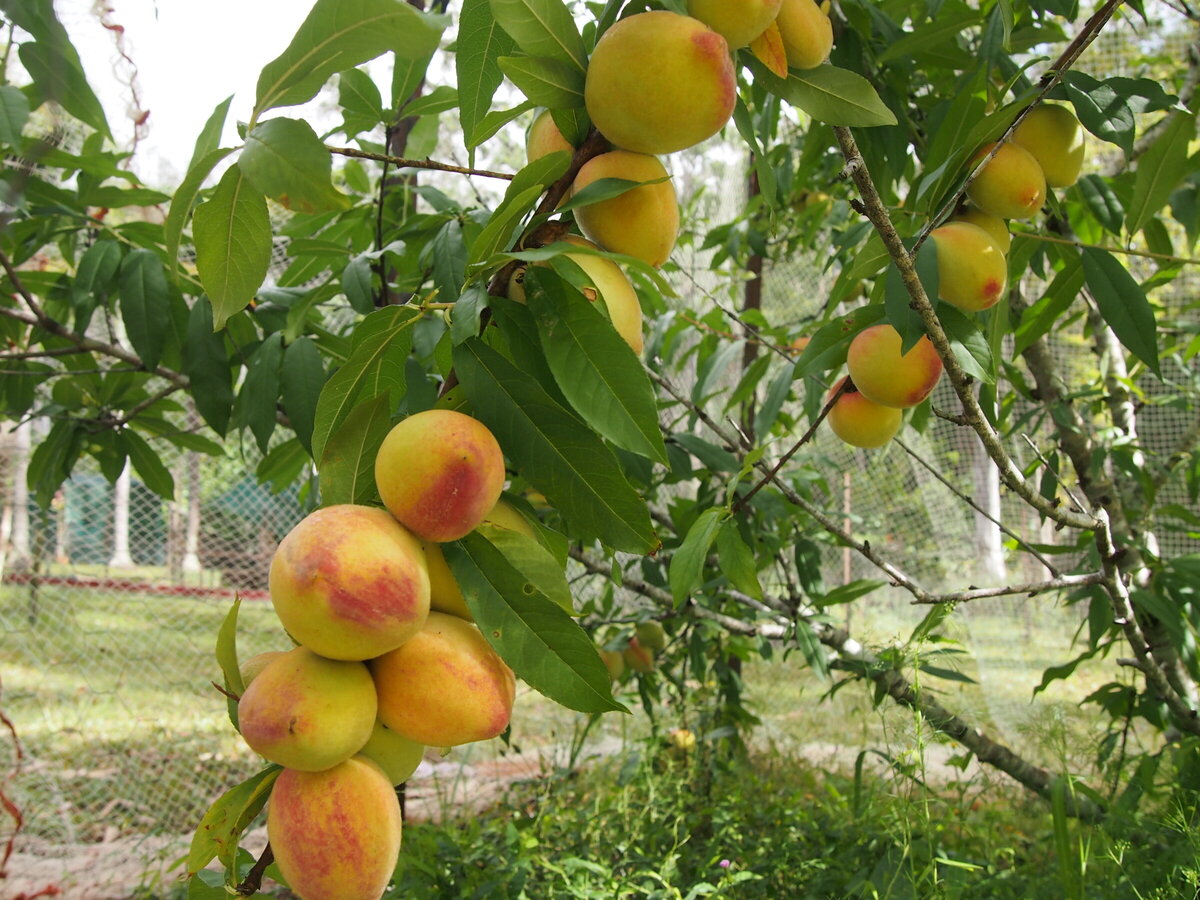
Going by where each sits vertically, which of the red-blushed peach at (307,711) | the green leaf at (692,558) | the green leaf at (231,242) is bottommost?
the green leaf at (692,558)

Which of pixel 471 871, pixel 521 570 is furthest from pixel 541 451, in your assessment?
pixel 471 871

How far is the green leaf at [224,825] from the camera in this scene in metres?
0.35

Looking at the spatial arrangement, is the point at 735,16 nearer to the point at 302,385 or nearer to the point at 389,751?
the point at 389,751

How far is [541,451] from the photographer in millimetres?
384

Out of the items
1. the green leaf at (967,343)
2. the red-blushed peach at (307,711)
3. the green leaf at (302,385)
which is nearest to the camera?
the red-blushed peach at (307,711)

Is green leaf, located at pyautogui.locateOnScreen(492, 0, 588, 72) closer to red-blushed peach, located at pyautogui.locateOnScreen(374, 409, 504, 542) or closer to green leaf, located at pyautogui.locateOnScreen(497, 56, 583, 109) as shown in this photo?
green leaf, located at pyautogui.locateOnScreen(497, 56, 583, 109)

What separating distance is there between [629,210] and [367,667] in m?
0.24

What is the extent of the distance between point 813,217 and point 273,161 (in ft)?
5.26

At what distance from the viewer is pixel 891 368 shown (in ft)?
2.00

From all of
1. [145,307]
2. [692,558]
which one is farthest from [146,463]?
[692,558]

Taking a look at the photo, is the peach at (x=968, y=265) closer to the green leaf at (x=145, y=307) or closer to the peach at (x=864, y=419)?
the peach at (x=864, y=419)

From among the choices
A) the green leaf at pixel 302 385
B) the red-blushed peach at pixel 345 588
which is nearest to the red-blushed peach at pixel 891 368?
the red-blushed peach at pixel 345 588

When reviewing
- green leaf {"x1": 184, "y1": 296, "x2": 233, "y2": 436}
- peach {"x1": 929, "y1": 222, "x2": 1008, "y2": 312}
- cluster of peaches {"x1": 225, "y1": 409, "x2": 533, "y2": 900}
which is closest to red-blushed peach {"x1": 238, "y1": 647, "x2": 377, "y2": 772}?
cluster of peaches {"x1": 225, "y1": 409, "x2": 533, "y2": 900}

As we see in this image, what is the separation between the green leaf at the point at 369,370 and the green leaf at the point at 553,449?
0.04 m
